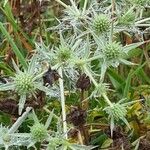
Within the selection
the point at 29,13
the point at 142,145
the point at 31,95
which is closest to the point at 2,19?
the point at 29,13

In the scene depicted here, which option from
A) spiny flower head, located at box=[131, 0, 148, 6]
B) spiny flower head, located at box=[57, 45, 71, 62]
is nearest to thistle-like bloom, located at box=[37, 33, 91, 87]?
spiny flower head, located at box=[57, 45, 71, 62]

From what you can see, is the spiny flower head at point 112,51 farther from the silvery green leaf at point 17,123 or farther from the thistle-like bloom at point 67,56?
the silvery green leaf at point 17,123

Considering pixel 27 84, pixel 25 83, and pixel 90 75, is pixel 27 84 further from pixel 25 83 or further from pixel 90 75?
pixel 90 75

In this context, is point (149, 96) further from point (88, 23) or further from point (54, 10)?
point (54, 10)

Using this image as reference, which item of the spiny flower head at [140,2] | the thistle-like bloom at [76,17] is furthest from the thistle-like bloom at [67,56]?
the spiny flower head at [140,2]

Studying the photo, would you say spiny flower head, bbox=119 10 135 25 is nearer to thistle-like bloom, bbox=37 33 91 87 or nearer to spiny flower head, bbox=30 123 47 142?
thistle-like bloom, bbox=37 33 91 87

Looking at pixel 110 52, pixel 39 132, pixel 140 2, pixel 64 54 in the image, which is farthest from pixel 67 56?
pixel 140 2
